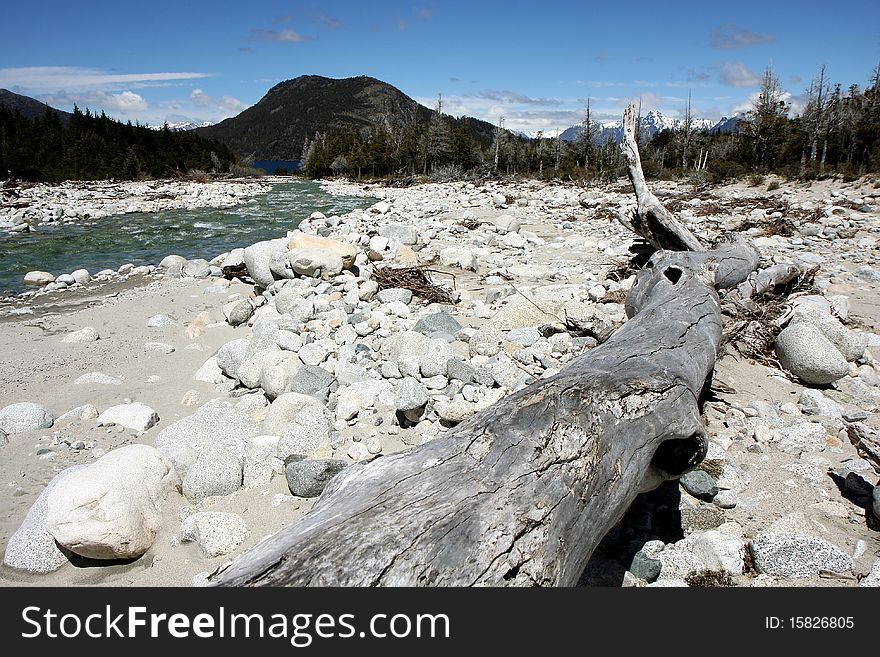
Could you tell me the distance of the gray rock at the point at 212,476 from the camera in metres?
3.25

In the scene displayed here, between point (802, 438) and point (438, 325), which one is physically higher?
point (438, 325)

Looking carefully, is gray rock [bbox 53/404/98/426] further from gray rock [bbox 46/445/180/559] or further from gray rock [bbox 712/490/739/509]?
gray rock [bbox 712/490/739/509]

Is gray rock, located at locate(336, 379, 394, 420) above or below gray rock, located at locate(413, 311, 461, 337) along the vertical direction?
below

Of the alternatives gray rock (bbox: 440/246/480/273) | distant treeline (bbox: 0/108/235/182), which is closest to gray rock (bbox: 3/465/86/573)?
gray rock (bbox: 440/246/480/273)

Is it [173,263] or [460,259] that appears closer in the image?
[460,259]

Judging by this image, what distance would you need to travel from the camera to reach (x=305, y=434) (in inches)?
145

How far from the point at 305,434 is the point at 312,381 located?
0.84 m

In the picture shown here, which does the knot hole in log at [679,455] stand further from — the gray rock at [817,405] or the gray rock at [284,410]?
the gray rock at [284,410]

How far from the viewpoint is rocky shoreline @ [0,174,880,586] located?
272 cm

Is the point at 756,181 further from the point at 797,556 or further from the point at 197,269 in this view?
the point at 797,556

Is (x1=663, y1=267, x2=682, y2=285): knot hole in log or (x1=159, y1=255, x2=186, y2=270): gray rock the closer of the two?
(x1=663, y1=267, x2=682, y2=285): knot hole in log

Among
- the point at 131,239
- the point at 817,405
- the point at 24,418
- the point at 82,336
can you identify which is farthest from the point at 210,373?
the point at 131,239

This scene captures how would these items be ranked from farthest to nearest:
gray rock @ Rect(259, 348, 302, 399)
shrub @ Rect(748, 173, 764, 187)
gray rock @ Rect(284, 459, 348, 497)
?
shrub @ Rect(748, 173, 764, 187) → gray rock @ Rect(259, 348, 302, 399) → gray rock @ Rect(284, 459, 348, 497)

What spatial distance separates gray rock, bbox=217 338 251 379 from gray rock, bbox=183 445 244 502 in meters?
1.70
